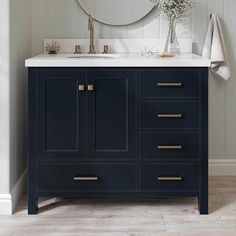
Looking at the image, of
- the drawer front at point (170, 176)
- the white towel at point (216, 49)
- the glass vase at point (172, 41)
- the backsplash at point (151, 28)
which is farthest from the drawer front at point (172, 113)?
the backsplash at point (151, 28)

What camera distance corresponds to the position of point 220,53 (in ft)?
11.9

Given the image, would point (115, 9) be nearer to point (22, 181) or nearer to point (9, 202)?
point (22, 181)

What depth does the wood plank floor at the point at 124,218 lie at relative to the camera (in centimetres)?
271

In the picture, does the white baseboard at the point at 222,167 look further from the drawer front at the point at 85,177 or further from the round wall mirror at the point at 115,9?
the round wall mirror at the point at 115,9

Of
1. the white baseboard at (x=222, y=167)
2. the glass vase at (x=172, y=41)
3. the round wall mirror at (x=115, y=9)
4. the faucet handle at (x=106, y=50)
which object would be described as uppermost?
the round wall mirror at (x=115, y=9)

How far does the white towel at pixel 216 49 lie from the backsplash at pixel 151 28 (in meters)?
0.09

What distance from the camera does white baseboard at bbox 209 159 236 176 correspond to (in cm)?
387

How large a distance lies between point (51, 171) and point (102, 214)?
14.4 inches

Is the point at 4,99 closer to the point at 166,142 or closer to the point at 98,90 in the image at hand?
the point at 98,90

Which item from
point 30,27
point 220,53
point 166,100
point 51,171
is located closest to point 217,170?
point 220,53

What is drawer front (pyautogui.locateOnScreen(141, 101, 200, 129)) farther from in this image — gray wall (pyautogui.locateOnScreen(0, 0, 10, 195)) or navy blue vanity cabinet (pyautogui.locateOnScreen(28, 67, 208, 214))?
gray wall (pyautogui.locateOnScreen(0, 0, 10, 195))

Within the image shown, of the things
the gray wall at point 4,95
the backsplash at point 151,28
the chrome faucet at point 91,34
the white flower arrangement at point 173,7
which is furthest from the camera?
the backsplash at point 151,28

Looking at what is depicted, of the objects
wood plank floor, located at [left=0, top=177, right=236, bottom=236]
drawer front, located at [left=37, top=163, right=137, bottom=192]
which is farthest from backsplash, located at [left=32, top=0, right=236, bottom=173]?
drawer front, located at [left=37, top=163, right=137, bottom=192]

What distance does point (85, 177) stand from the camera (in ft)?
9.85
